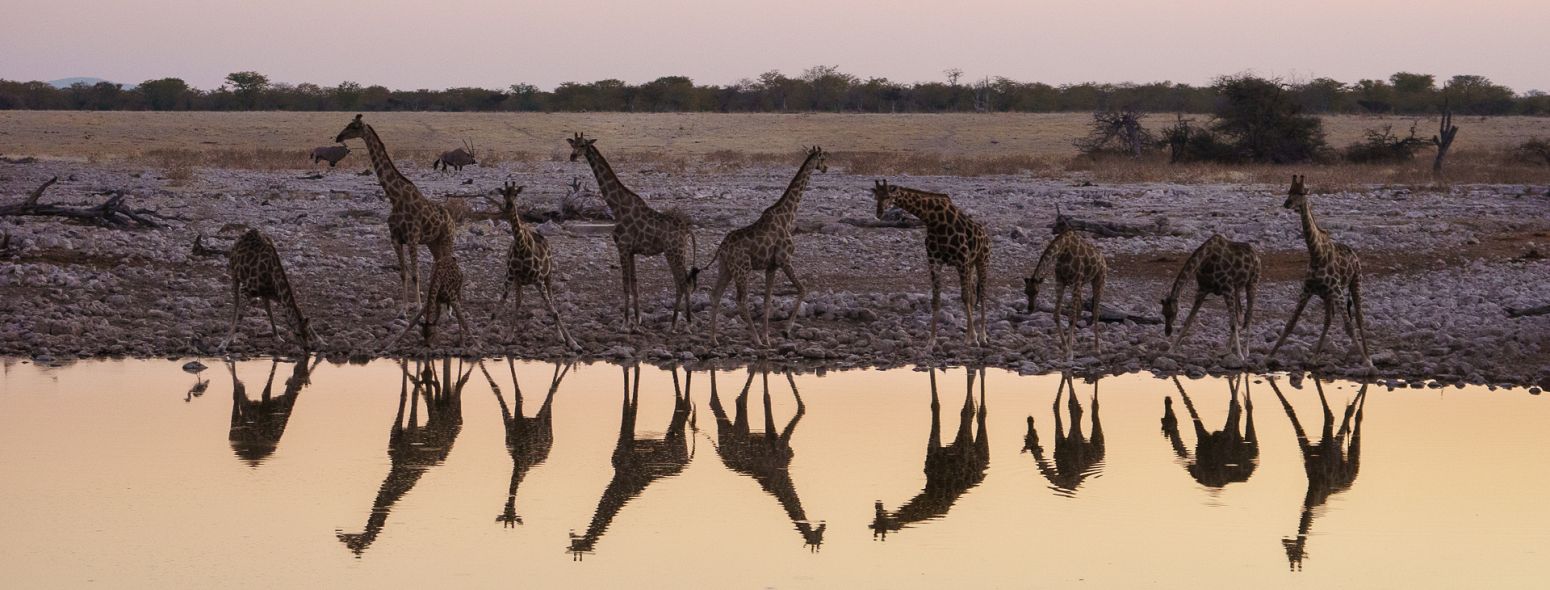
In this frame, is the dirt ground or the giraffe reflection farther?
the dirt ground

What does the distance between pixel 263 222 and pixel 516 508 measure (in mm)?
14634

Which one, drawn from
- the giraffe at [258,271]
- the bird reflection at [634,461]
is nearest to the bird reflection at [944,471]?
the bird reflection at [634,461]

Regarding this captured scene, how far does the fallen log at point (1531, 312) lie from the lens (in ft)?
48.6

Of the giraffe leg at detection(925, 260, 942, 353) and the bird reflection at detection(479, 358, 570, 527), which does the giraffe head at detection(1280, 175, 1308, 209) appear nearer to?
the giraffe leg at detection(925, 260, 942, 353)

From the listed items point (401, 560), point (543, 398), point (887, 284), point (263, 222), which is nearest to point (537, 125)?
point (263, 222)

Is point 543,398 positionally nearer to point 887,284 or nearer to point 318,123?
point 887,284

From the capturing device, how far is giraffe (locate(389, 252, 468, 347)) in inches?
529

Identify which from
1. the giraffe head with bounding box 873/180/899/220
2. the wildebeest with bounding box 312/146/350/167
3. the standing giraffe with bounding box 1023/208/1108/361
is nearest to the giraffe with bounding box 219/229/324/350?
the giraffe head with bounding box 873/180/899/220

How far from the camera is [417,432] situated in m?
10.5

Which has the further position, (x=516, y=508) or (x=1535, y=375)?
(x=1535, y=375)

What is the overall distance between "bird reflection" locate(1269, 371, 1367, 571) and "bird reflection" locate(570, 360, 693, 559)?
124 inches

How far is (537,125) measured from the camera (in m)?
65.8

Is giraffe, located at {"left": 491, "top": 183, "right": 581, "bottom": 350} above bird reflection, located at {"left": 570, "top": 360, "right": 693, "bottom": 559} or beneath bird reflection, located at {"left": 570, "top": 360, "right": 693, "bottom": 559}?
above

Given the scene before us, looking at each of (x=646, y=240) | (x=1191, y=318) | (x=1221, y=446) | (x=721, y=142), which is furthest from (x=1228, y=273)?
(x=721, y=142)
